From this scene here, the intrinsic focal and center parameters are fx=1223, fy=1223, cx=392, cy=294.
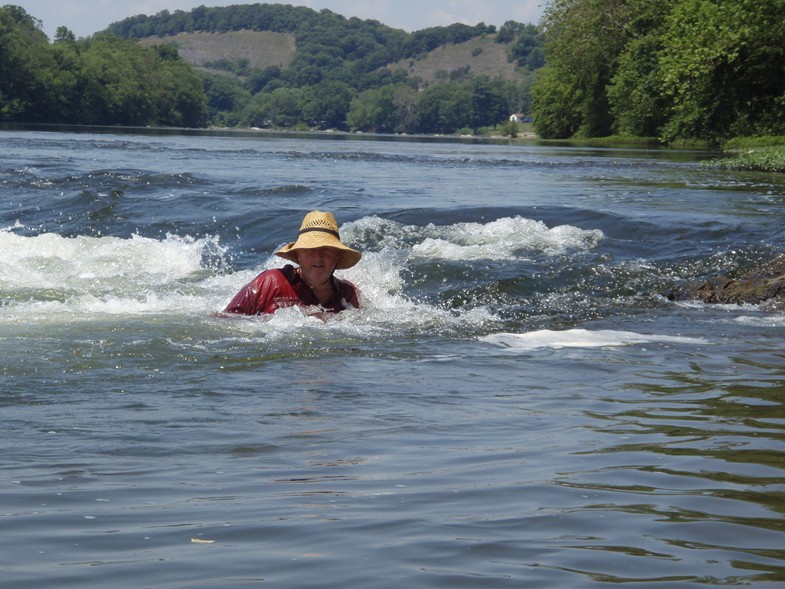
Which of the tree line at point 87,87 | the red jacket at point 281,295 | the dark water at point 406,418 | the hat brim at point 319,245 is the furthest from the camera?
the tree line at point 87,87

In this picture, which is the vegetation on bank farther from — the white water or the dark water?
the dark water

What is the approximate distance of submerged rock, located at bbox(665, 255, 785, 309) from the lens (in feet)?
39.0

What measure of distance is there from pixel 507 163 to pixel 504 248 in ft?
72.9

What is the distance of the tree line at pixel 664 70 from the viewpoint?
3962 cm

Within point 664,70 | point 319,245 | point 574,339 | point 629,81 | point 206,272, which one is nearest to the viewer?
point 319,245

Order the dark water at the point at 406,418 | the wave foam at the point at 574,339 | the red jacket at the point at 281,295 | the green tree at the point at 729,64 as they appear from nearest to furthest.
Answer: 1. the dark water at the point at 406,418
2. the red jacket at the point at 281,295
3. the wave foam at the point at 574,339
4. the green tree at the point at 729,64

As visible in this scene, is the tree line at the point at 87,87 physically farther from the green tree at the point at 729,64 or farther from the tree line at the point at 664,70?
the green tree at the point at 729,64

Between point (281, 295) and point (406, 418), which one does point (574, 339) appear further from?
point (406, 418)

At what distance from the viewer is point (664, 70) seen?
43.3 meters

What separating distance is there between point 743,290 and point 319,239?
528 centimetres

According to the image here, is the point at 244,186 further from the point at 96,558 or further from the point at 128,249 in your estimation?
the point at 96,558

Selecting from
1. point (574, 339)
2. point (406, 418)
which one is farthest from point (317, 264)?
point (406, 418)

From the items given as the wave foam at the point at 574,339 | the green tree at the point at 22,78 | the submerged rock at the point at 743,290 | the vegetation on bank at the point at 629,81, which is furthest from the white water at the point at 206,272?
the green tree at the point at 22,78

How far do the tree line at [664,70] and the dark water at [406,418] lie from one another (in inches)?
973
